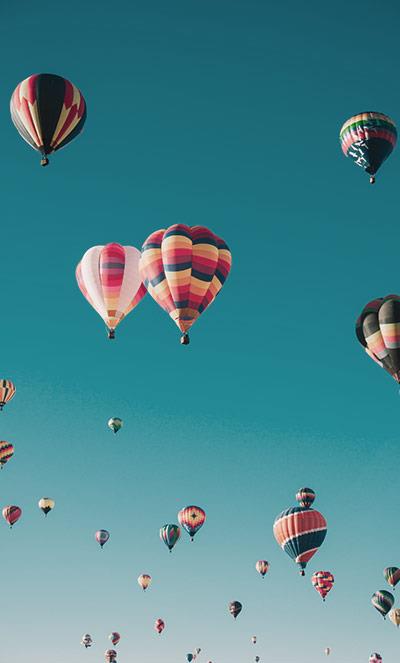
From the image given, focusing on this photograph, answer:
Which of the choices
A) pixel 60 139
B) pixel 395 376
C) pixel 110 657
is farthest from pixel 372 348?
pixel 110 657

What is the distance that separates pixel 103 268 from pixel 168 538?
70.7 ft

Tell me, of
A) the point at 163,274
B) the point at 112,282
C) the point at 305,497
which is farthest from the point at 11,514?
the point at 163,274

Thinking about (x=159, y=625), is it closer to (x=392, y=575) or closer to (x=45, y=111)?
(x=392, y=575)

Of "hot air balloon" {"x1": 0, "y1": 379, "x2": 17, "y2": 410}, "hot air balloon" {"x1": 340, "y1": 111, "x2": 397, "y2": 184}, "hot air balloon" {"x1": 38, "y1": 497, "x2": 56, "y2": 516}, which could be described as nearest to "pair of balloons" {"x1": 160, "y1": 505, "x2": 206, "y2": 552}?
"hot air balloon" {"x1": 38, "y1": 497, "x2": 56, "y2": 516}

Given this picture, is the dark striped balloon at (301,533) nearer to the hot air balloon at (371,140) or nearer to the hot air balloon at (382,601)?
the hot air balloon at (382,601)

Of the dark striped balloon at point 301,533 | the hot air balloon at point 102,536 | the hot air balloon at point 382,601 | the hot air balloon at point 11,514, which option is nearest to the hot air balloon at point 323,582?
the hot air balloon at point 382,601

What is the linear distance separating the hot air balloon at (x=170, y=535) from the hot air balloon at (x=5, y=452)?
9.87m

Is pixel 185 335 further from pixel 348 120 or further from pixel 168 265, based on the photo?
pixel 348 120

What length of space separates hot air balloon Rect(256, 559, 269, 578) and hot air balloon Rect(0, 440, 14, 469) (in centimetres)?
1813

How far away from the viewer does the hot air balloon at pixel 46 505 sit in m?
55.8

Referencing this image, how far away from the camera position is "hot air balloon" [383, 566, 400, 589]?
51.7m

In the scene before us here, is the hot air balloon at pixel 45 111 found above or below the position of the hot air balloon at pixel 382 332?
above

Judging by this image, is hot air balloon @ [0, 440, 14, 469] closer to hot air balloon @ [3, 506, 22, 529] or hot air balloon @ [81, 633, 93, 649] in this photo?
hot air balloon @ [3, 506, 22, 529]

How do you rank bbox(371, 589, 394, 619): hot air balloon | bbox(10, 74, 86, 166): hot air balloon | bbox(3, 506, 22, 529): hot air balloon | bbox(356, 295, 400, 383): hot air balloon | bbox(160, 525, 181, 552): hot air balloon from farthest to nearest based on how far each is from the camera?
bbox(3, 506, 22, 529): hot air balloon, bbox(371, 589, 394, 619): hot air balloon, bbox(160, 525, 181, 552): hot air balloon, bbox(356, 295, 400, 383): hot air balloon, bbox(10, 74, 86, 166): hot air balloon
